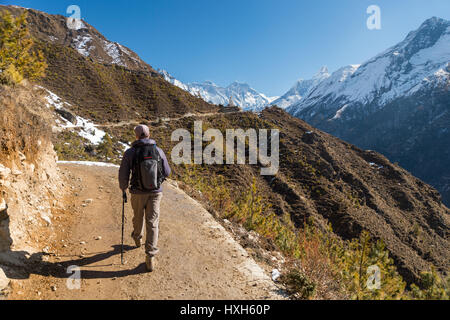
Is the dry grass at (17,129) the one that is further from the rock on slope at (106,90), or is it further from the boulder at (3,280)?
the rock on slope at (106,90)

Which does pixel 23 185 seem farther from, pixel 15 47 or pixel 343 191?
pixel 343 191

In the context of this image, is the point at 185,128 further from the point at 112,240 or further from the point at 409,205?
the point at 409,205

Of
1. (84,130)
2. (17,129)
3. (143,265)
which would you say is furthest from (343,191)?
(17,129)

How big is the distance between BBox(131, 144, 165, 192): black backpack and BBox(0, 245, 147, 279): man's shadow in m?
1.47

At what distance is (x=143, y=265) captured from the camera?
4465 mm

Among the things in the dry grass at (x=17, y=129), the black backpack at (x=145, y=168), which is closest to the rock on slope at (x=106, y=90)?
the dry grass at (x=17, y=129)

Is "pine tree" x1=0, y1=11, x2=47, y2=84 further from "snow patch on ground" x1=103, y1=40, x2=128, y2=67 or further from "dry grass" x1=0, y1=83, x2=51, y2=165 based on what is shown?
"snow patch on ground" x1=103, y1=40, x2=128, y2=67

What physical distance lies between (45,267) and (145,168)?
7.74ft

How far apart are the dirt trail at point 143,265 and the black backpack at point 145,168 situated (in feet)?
4.83

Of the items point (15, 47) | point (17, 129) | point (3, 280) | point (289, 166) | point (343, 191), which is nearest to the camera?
point (3, 280)

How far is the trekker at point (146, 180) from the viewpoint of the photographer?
425 centimetres

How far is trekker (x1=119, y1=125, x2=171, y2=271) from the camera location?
4.25m

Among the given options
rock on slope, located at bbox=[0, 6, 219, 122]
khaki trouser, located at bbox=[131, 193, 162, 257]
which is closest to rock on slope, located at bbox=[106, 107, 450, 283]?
rock on slope, located at bbox=[0, 6, 219, 122]

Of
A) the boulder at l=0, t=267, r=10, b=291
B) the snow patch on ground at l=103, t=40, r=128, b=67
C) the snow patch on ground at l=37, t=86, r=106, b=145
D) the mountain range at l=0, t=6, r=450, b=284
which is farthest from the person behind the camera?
the snow patch on ground at l=103, t=40, r=128, b=67
